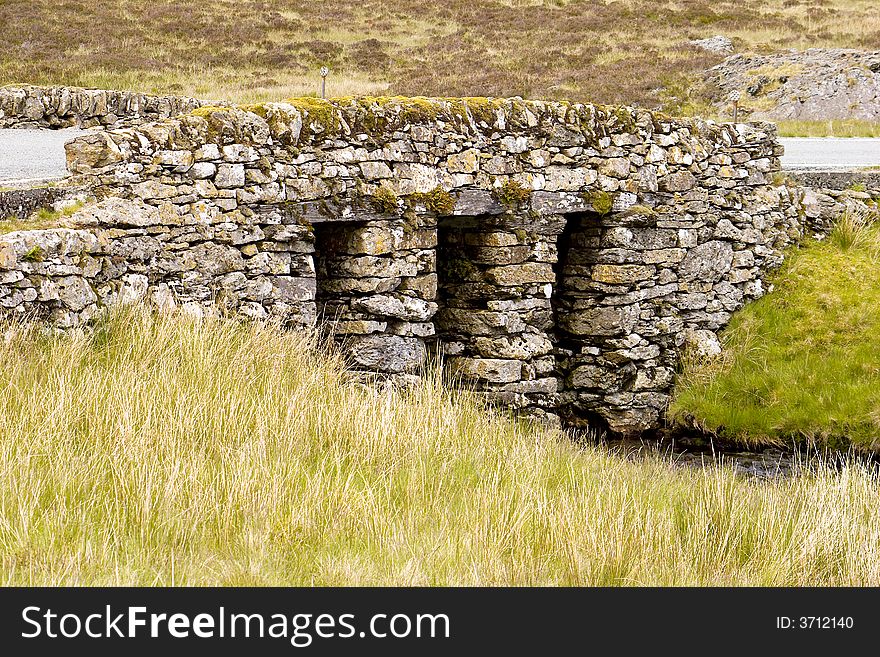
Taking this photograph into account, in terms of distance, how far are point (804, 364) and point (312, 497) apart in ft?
28.4

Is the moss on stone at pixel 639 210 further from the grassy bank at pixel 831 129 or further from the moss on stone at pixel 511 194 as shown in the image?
the grassy bank at pixel 831 129

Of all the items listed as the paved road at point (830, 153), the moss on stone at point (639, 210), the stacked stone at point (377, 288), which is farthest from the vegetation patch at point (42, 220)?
the paved road at point (830, 153)

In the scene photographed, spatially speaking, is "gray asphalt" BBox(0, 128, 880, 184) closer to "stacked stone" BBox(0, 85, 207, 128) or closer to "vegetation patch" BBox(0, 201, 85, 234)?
"stacked stone" BBox(0, 85, 207, 128)

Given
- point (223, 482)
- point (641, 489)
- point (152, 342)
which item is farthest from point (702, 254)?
point (223, 482)

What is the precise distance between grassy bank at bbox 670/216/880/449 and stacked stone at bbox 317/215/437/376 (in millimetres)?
4132

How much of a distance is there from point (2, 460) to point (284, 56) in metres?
33.8

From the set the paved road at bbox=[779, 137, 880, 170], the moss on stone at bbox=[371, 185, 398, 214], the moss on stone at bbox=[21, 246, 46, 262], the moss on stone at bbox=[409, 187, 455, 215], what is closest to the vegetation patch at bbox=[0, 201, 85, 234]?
the moss on stone at bbox=[21, 246, 46, 262]

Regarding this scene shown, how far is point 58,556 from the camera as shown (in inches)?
176

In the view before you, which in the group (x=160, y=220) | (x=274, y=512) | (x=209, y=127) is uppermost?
(x=209, y=127)

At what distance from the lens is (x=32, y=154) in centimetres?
1330

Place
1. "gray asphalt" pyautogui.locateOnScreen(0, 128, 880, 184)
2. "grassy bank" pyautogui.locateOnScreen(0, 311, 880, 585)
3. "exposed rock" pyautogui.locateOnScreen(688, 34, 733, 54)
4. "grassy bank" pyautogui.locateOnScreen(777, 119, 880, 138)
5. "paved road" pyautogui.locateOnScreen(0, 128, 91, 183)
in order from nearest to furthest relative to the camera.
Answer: "grassy bank" pyautogui.locateOnScreen(0, 311, 880, 585) → "paved road" pyautogui.locateOnScreen(0, 128, 91, 183) → "gray asphalt" pyautogui.locateOnScreen(0, 128, 880, 184) → "grassy bank" pyautogui.locateOnScreen(777, 119, 880, 138) → "exposed rock" pyautogui.locateOnScreen(688, 34, 733, 54)

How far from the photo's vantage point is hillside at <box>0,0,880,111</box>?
103 feet

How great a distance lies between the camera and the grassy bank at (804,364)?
465 inches
